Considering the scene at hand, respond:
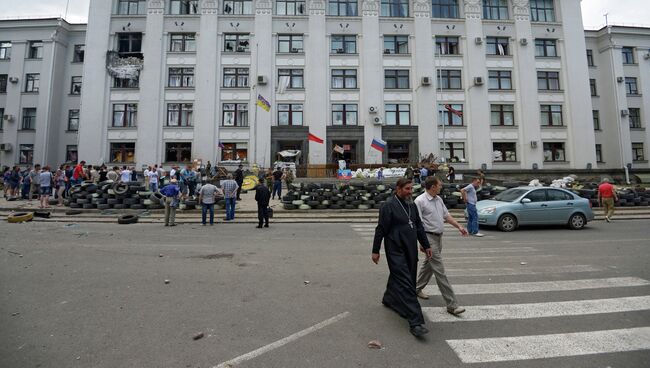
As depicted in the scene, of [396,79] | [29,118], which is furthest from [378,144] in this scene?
[29,118]

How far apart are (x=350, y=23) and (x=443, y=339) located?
3180 cm

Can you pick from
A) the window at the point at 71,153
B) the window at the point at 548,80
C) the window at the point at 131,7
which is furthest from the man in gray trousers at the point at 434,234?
the window at the point at 71,153

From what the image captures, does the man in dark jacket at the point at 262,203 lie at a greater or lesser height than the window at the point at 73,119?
lesser

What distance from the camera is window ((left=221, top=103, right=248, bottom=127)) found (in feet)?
97.1

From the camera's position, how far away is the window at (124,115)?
29.3 metres

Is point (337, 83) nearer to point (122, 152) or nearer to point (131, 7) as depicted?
point (122, 152)

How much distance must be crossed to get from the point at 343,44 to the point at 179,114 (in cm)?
1644

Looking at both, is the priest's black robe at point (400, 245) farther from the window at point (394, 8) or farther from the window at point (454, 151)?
the window at point (394, 8)

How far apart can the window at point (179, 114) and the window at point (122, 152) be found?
412cm

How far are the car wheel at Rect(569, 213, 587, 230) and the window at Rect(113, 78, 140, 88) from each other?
33.0 metres

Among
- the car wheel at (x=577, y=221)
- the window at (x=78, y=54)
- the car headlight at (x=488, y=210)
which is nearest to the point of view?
the car headlight at (x=488, y=210)

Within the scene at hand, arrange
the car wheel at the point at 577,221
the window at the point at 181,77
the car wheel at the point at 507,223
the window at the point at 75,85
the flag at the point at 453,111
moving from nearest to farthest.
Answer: the car wheel at the point at 507,223
the car wheel at the point at 577,221
the flag at the point at 453,111
the window at the point at 181,77
the window at the point at 75,85

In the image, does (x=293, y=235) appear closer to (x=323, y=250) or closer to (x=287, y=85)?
(x=323, y=250)

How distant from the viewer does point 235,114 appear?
2964cm
